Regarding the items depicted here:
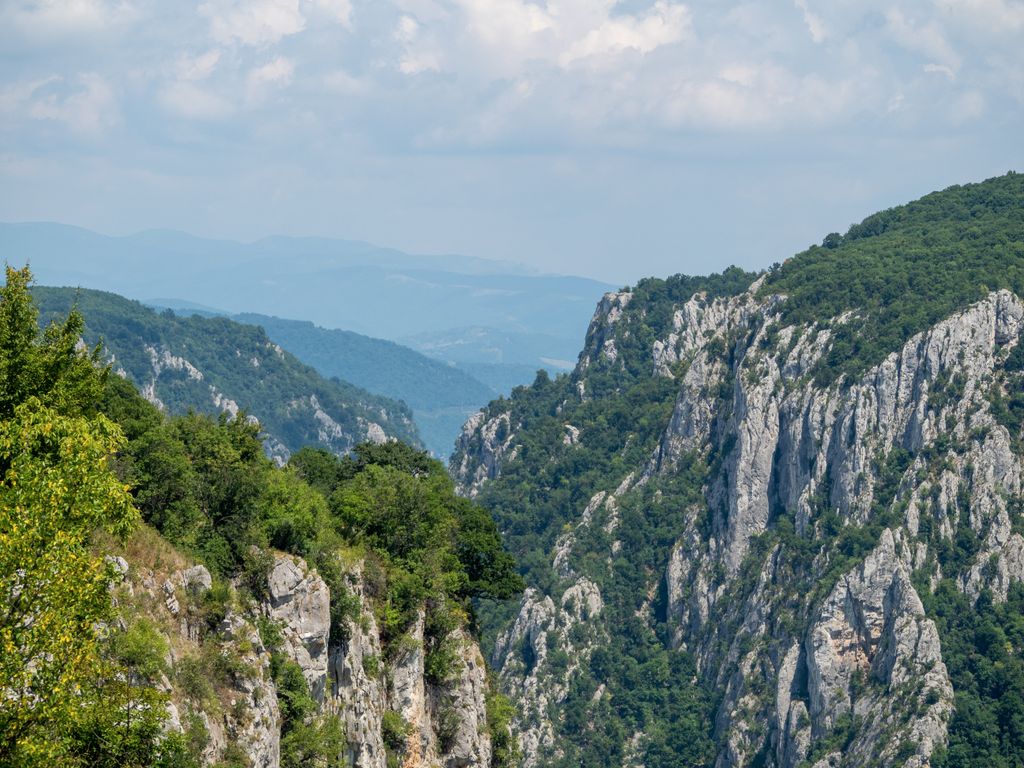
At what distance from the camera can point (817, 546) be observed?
143 meters

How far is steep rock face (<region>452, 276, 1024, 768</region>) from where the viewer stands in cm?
12900

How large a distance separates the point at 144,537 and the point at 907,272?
130 meters

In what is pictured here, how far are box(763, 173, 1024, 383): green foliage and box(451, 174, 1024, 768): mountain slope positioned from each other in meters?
0.39

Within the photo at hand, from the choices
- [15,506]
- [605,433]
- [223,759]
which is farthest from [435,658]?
[605,433]

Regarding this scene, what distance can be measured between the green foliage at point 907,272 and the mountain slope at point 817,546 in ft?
1.28

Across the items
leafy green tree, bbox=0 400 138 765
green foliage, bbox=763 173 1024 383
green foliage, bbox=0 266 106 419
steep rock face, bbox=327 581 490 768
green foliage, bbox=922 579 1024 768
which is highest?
green foliage, bbox=763 173 1024 383

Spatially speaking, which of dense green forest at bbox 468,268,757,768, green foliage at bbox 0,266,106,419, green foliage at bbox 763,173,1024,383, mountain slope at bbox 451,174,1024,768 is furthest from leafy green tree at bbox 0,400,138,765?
green foliage at bbox 763,173,1024,383

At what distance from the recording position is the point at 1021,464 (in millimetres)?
133000

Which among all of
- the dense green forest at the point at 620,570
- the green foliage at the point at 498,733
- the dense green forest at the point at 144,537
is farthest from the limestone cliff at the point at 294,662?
the dense green forest at the point at 620,570

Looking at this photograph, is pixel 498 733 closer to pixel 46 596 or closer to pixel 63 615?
pixel 63 615

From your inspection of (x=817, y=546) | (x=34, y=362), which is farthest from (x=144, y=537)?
(x=817, y=546)

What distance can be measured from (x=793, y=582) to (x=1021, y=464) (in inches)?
996

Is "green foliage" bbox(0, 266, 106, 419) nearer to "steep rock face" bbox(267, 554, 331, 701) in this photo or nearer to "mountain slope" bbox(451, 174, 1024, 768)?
"steep rock face" bbox(267, 554, 331, 701)

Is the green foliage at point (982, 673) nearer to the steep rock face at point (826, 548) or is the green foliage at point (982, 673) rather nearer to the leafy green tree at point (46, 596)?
the steep rock face at point (826, 548)
